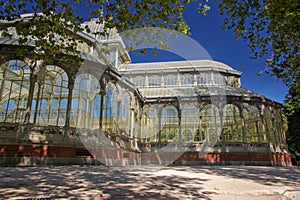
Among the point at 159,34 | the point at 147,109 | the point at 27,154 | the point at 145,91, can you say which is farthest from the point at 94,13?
the point at 145,91

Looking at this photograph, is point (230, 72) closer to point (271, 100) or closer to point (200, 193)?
point (271, 100)

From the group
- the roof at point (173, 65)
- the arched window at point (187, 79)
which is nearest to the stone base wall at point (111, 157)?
the arched window at point (187, 79)

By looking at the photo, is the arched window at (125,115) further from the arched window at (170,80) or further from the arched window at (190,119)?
the arched window at (170,80)

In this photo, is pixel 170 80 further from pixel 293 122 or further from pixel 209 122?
pixel 293 122

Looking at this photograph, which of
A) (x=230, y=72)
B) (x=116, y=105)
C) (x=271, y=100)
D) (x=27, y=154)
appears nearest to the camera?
(x=27, y=154)

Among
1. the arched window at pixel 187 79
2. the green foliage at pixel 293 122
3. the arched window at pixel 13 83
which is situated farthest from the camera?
the arched window at pixel 187 79

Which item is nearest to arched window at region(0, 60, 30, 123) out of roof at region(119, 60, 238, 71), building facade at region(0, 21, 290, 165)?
building facade at region(0, 21, 290, 165)

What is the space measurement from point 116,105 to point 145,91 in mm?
8298

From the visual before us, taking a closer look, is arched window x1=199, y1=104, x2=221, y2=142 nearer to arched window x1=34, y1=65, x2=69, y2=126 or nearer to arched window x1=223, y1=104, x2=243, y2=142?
arched window x1=223, y1=104, x2=243, y2=142

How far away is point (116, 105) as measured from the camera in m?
18.7

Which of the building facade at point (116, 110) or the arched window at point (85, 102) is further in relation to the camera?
the arched window at point (85, 102)

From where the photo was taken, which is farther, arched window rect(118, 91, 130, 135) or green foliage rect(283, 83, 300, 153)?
green foliage rect(283, 83, 300, 153)

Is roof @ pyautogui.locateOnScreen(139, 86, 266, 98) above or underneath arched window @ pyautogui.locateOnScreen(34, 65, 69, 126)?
above

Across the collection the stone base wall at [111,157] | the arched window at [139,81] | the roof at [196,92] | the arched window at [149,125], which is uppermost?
the arched window at [139,81]
